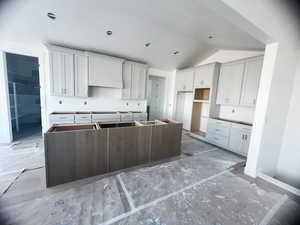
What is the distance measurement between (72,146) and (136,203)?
1236mm

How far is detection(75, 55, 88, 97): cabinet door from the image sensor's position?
3.64 m

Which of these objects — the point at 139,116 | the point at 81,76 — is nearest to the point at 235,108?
the point at 139,116

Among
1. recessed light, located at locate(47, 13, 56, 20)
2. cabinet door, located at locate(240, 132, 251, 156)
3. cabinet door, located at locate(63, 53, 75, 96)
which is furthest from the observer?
cabinet door, located at locate(63, 53, 75, 96)

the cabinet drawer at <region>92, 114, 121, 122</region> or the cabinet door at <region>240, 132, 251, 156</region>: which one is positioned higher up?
the cabinet drawer at <region>92, 114, 121, 122</region>

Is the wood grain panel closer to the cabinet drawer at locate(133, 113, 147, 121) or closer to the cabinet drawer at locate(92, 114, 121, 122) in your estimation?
the cabinet drawer at locate(92, 114, 121, 122)

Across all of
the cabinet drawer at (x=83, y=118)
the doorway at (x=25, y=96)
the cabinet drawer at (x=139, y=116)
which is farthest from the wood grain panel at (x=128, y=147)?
the doorway at (x=25, y=96)

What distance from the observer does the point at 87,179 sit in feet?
6.73

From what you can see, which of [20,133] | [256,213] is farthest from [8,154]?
[256,213]

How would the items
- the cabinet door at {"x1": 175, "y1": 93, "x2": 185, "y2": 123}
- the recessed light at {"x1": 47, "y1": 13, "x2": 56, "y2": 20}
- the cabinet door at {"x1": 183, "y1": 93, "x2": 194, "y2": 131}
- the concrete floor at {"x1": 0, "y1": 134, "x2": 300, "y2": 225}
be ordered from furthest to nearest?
the cabinet door at {"x1": 175, "y1": 93, "x2": 185, "y2": 123}
the cabinet door at {"x1": 183, "y1": 93, "x2": 194, "y2": 131}
the recessed light at {"x1": 47, "y1": 13, "x2": 56, "y2": 20}
the concrete floor at {"x1": 0, "y1": 134, "x2": 300, "y2": 225}

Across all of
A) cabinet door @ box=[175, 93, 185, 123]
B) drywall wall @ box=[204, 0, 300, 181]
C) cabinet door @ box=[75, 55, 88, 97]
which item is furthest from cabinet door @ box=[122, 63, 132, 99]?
drywall wall @ box=[204, 0, 300, 181]

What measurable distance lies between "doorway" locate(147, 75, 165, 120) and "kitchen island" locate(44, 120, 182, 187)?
10.1 ft

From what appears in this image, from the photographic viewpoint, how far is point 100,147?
2139 mm

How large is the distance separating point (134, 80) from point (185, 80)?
203cm

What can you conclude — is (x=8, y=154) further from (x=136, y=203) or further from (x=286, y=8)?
(x=286, y=8)
